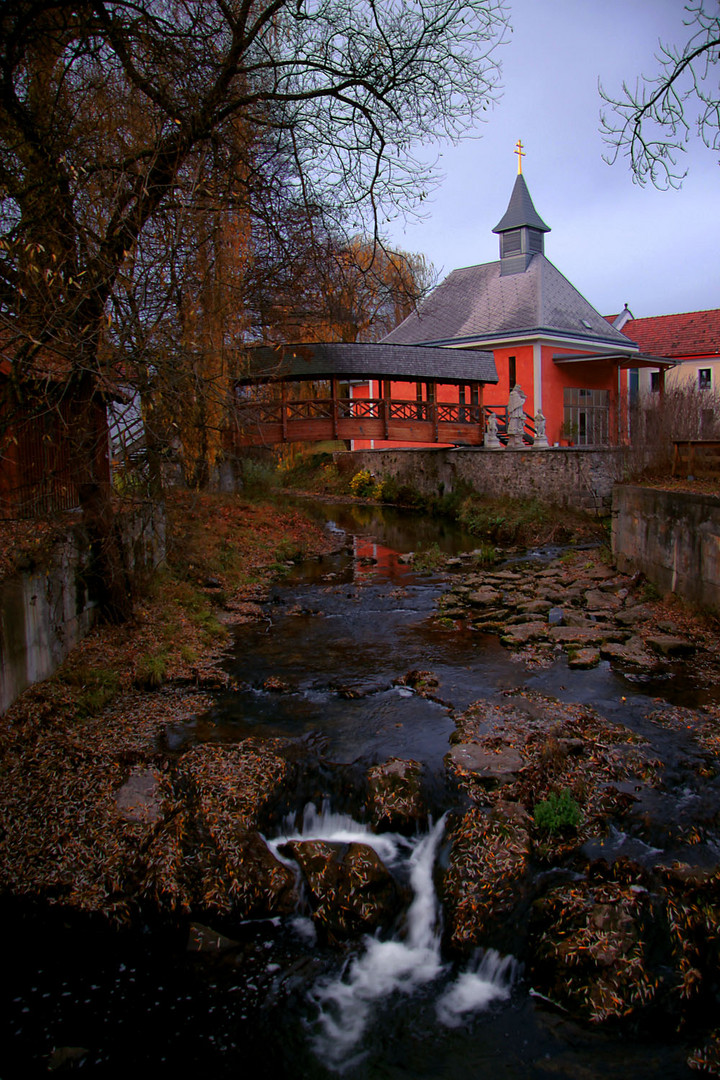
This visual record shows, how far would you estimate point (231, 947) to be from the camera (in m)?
4.66

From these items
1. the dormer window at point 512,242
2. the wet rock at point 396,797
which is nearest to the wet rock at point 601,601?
the wet rock at point 396,797

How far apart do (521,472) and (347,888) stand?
16022 mm

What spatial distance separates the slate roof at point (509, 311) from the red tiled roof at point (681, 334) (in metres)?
6.09

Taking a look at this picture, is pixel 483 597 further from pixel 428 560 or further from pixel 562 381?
pixel 562 381

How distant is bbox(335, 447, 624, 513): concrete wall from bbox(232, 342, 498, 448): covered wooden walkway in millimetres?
1066

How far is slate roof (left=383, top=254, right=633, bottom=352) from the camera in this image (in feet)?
82.2

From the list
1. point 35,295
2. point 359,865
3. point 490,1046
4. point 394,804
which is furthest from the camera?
point 35,295

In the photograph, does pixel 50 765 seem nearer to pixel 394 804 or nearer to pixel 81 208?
pixel 394 804

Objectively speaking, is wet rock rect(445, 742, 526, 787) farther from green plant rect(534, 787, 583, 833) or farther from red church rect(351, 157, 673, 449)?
red church rect(351, 157, 673, 449)

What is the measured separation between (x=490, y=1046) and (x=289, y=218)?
341 inches

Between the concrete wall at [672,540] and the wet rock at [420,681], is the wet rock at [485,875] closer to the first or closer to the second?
the wet rock at [420,681]

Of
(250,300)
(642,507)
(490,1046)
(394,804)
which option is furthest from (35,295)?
(250,300)

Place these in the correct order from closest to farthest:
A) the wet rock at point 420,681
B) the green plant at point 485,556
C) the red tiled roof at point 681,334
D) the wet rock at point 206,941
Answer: the wet rock at point 206,941 < the wet rock at point 420,681 < the green plant at point 485,556 < the red tiled roof at point 681,334

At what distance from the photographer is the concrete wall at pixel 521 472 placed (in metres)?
17.6
